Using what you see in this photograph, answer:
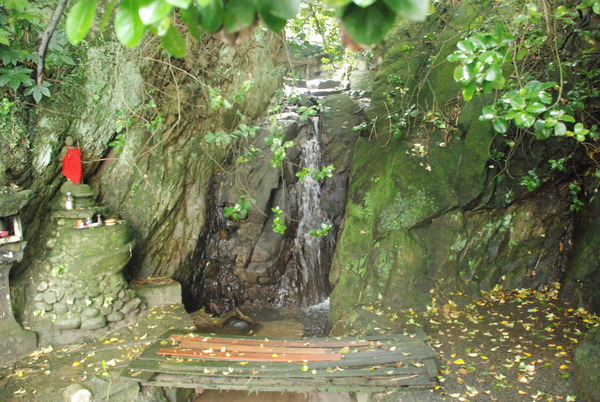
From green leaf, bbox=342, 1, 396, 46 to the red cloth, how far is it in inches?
181

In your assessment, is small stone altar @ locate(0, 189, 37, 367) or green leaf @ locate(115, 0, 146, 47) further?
small stone altar @ locate(0, 189, 37, 367)

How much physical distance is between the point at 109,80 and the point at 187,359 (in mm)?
3490

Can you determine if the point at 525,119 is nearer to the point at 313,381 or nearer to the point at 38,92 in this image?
the point at 313,381

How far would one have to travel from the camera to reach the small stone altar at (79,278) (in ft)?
14.3

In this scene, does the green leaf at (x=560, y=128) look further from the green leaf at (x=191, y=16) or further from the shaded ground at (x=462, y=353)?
the shaded ground at (x=462, y=353)

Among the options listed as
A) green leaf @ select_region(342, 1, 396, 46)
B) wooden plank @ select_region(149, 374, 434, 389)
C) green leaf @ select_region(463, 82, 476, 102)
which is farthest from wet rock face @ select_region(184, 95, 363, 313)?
green leaf @ select_region(342, 1, 396, 46)

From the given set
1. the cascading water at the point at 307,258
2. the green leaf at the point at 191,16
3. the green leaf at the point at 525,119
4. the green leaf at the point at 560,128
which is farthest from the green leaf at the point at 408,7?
the cascading water at the point at 307,258

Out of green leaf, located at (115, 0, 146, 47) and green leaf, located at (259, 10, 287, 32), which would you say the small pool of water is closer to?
green leaf, located at (259, 10, 287, 32)

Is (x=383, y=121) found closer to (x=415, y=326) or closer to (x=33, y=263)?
(x=415, y=326)

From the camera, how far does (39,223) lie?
4598 millimetres

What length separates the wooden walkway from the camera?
3367mm

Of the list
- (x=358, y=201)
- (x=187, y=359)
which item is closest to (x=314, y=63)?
(x=358, y=201)

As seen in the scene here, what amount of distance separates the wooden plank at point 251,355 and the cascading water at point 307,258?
308 cm

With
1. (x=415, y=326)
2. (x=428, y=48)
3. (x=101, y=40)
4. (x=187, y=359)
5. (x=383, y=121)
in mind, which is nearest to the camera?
(x=187, y=359)
